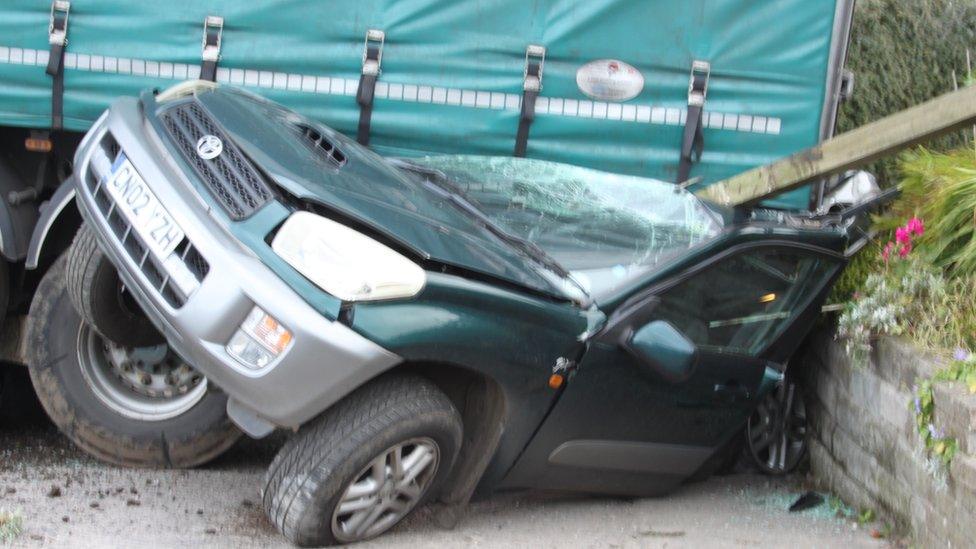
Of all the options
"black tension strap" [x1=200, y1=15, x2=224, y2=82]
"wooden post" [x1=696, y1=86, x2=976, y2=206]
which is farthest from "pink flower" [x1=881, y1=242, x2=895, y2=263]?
"black tension strap" [x1=200, y1=15, x2=224, y2=82]

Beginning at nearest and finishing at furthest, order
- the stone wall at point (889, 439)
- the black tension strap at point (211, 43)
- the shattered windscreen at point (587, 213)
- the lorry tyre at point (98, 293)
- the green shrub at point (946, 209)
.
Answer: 1. the stone wall at point (889, 439)
2. the shattered windscreen at point (587, 213)
3. the lorry tyre at point (98, 293)
4. the green shrub at point (946, 209)
5. the black tension strap at point (211, 43)

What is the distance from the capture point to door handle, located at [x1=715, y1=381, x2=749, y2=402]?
16.9ft

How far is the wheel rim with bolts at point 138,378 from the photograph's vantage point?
205 inches

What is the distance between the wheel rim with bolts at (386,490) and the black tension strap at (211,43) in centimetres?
252

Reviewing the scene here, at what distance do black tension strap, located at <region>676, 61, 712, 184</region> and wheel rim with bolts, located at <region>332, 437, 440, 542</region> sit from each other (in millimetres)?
2467

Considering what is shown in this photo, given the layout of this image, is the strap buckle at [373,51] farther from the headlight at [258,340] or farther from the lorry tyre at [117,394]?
the headlight at [258,340]

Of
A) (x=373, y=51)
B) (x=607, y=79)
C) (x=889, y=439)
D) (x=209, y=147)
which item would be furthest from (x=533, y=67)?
(x=889, y=439)

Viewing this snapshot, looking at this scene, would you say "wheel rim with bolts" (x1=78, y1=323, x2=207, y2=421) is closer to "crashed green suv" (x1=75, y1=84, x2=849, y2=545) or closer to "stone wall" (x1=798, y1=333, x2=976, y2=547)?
"crashed green suv" (x1=75, y1=84, x2=849, y2=545)

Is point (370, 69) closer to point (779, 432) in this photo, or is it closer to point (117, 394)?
point (117, 394)

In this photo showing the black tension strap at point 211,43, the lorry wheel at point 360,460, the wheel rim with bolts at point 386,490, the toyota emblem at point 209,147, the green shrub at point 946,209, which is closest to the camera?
the lorry wheel at point 360,460

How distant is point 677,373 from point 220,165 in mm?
1892

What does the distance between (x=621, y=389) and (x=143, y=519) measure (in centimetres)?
191

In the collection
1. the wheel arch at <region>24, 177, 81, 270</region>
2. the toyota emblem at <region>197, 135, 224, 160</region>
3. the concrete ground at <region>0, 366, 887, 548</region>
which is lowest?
the concrete ground at <region>0, 366, 887, 548</region>

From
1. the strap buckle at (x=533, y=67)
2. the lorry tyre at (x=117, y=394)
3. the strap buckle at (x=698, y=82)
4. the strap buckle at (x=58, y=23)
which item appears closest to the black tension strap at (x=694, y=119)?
the strap buckle at (x=698, y=82)
